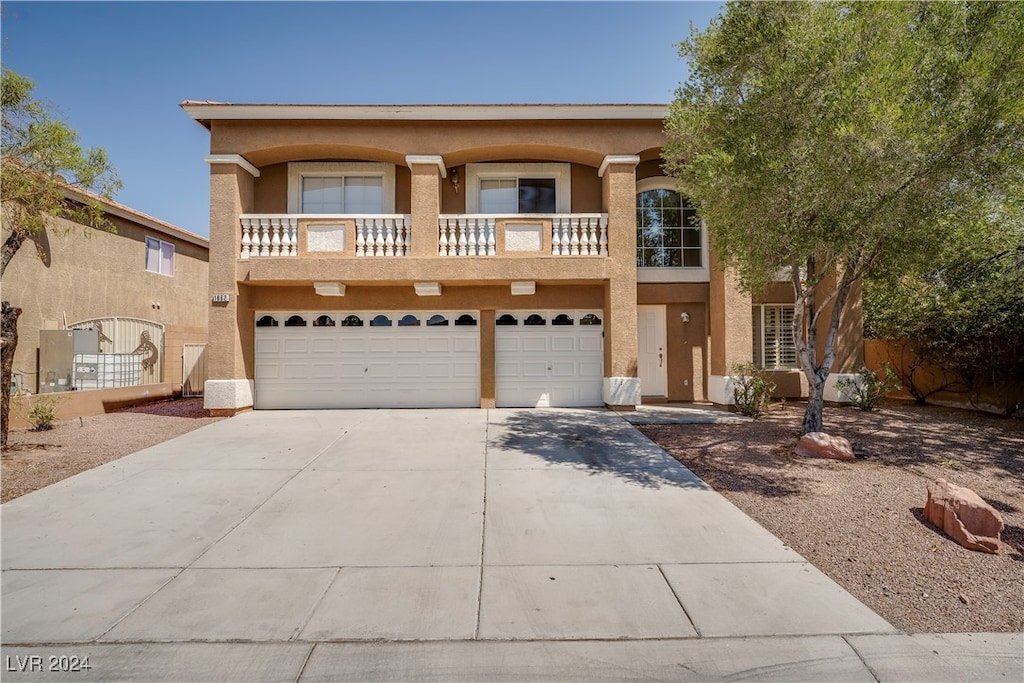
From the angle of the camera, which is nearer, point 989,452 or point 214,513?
point 214,513

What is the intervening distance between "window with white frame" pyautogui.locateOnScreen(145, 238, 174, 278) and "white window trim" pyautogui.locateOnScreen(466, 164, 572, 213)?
440 inches

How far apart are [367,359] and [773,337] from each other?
401 inches

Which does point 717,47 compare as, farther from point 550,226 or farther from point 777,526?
point 777,526

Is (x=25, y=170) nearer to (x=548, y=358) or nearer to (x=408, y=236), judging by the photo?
(x=408, y=236)

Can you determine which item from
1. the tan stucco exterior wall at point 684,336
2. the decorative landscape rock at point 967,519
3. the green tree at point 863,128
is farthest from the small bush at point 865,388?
the decorative landscape rock at point 967,519

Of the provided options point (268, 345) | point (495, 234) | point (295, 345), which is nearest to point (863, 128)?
point (495, 234)

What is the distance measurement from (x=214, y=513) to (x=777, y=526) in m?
5.76

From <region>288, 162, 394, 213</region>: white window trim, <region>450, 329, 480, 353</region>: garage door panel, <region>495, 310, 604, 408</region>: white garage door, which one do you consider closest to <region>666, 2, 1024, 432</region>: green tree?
<region>495, 310, 604, 408</region>: white garage door

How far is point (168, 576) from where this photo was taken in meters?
3.91

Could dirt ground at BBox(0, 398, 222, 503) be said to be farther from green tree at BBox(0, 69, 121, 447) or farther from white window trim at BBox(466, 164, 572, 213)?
white window trim at BBox(466, 164, 572, 213)

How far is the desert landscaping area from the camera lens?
368cm

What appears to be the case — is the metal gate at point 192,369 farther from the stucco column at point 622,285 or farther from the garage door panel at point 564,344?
the stucco column at point 622,285

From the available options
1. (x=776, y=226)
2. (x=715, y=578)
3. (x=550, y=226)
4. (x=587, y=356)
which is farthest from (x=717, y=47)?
(x=715, y=578)

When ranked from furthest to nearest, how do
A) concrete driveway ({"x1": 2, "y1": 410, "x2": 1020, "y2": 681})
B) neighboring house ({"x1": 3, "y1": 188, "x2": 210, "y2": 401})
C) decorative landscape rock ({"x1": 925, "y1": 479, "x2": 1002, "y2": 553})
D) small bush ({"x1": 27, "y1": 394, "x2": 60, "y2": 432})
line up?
1. neighboring house ({"x1": 3, "y1": 188, "x2": 210, "y2": 401})
2. small bush ({"x1": 27, "y1": 394, "x2": 60, "y2": 432})
3. decorative landscape rock ({"x1": 925, "y1": 479, "x2": 1002, "y2": 553})
4. concrete driveway ({"x1": 2, "y1": 410, "x2": 1020, "y2": 681})
